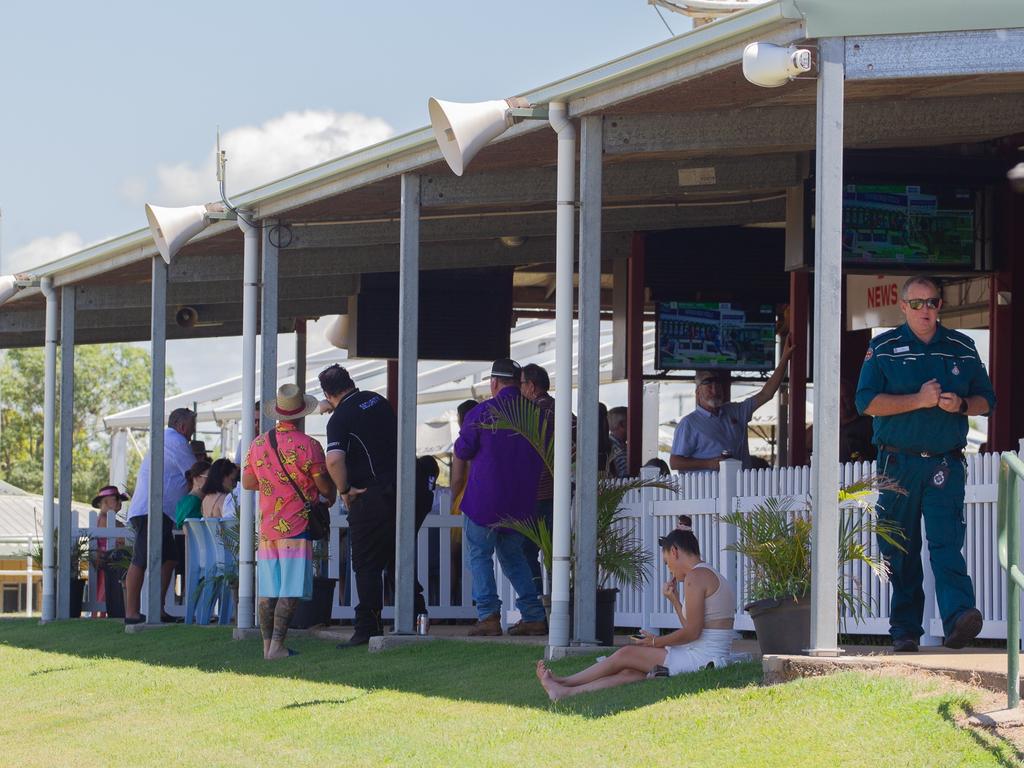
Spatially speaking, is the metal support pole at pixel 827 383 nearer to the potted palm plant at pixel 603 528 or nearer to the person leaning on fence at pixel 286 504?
the potted palm plant at pixel 603 528

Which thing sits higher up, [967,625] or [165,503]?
[165,503]

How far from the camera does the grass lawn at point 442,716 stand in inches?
264

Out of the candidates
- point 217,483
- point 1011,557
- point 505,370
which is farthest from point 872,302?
point 1011,557

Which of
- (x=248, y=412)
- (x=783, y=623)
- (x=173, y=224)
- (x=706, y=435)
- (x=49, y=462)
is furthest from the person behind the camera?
(x=49, y=462)

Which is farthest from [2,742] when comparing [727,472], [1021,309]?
[1021,309]

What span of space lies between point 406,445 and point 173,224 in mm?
3007

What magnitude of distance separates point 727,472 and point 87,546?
Answer: 9395 millimetres

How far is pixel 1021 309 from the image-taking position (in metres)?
14.6

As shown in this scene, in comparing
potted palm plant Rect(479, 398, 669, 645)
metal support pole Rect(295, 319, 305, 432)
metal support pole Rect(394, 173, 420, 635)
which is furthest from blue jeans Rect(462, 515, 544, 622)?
metal support pole Rect(295, 319, 305, 432)

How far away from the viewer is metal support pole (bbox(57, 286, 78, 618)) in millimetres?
17062

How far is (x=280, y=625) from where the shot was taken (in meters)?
11.5

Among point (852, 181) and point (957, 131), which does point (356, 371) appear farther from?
point (957, 131)

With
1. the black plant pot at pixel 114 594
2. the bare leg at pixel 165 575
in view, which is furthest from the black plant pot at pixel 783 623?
the black plant pot at pixel 114 594

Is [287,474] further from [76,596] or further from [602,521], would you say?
[76,596]
